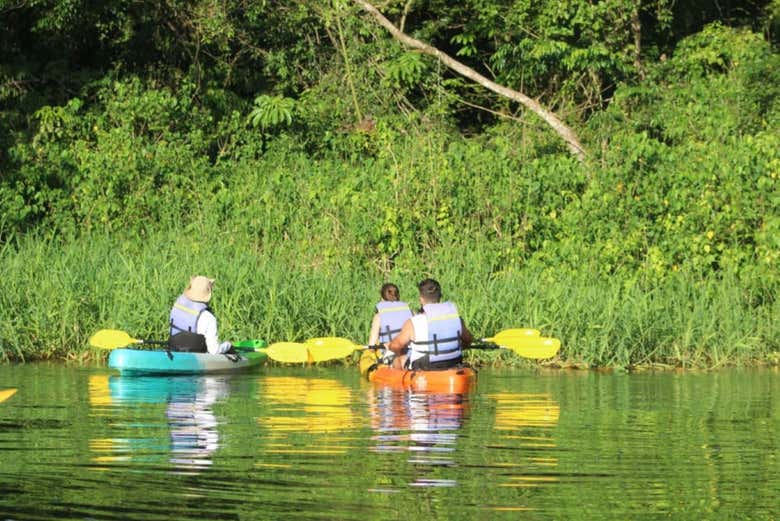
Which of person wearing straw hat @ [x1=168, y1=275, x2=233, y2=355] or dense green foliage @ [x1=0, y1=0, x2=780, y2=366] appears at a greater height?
dense green foliage @ [x1=0, y1=0, x2=780, y2=366]

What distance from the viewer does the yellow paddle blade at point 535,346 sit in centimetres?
1450

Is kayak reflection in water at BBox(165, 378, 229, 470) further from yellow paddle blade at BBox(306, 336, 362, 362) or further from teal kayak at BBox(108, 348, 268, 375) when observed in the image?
yellow paddle blade at BBox(306, 336, 362, 362)

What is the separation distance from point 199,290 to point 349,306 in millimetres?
2360

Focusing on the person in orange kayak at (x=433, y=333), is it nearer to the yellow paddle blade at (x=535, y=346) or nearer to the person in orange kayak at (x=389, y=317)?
the person in orange kayak at (x=389, y=317)

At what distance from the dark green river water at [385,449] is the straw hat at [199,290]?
89 cm

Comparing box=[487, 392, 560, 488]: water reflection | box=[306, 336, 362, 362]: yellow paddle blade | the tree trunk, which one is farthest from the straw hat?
the tree trunk

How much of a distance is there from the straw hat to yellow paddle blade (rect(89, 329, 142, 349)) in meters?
0.70

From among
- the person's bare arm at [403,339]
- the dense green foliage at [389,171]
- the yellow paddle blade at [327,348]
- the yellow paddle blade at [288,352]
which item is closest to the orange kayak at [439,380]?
the person's bare arm at [403,339]

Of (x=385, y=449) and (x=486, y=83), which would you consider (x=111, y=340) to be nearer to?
(x=385, y=449)

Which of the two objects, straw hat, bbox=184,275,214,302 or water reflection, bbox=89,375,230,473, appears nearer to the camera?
water reflection, bbox=89,375,230,473

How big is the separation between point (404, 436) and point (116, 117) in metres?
14.3

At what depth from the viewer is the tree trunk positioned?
23.0 metres

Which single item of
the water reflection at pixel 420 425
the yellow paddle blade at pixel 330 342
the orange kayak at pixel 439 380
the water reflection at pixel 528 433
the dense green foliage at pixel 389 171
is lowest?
the water reflection at pixel 528 433

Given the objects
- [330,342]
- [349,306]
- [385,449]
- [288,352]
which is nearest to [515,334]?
[330,342]
